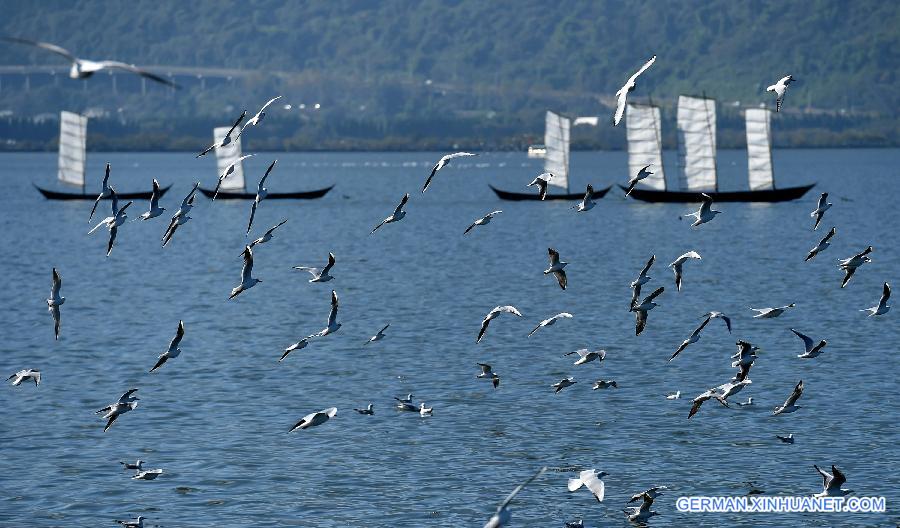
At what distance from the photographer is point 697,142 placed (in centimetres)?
15962

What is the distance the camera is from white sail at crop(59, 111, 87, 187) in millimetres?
175625

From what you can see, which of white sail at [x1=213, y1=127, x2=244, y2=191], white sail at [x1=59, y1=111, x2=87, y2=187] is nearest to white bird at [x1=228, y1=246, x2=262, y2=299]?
white sail at [x1=213, y1=127, x2=244, y2=191]

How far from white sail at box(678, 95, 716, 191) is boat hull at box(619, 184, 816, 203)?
140 cm

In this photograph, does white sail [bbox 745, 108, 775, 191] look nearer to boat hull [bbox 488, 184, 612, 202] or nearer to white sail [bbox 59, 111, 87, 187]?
boat hull [bbox 488, 184, 612, 202]

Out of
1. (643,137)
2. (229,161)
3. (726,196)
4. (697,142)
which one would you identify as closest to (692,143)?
(697,142)

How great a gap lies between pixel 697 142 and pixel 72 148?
65.9 metres

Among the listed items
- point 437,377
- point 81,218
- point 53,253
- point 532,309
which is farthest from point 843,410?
point 81,218

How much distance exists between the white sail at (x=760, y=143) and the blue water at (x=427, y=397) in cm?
5481

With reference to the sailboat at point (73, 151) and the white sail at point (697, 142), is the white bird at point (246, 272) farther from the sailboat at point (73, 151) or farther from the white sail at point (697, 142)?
the sailboat at point (73, 151)

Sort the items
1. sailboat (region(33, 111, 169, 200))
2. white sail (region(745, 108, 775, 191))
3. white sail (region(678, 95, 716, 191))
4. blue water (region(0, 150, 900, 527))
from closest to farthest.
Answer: blue water (region(0, 150, 900, 527)) → white sail (region(745, 108, 775, 191)) → white sail (region(678, 95, 716, 191)) → sailboat (region(33, 111, 169, 200))

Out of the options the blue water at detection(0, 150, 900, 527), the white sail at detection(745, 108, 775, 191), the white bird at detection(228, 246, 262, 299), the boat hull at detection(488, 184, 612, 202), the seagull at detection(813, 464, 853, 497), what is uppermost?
the white sail at detection(745, 108, 775, 191)

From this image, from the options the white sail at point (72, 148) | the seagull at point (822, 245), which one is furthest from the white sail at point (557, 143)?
the seagull at point (822, 245)

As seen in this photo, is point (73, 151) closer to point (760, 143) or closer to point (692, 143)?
point (692, 143)

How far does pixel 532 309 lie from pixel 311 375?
22.1m
